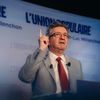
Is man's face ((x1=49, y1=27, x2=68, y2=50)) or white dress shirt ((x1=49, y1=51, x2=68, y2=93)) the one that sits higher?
man's face ((x1=49, y1=27, x2=68, y2=50))

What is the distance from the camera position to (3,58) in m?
2.28

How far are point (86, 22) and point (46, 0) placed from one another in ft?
1.42

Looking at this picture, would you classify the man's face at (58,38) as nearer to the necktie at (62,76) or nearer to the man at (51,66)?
the man at (51,66)

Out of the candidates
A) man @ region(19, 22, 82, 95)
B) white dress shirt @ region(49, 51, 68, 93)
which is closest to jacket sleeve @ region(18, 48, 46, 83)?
man @ region(19, 22, 82, 95)

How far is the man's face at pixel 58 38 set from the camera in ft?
8.29

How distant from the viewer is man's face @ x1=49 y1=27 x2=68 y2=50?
2.53 metres

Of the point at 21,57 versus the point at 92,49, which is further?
the point at 92,49

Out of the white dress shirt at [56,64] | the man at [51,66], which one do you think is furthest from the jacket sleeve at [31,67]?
the white dress shirt at [56,64]

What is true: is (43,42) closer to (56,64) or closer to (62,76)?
(56,64)

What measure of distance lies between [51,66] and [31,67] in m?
0.18

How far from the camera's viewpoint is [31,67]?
235 cm

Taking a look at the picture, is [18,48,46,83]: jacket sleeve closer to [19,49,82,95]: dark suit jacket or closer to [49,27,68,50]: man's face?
[19,49,82,95]: dark suit jacket

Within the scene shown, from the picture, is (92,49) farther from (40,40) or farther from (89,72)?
(40,40)

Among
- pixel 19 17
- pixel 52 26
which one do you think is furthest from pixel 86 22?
pixel 19 17
